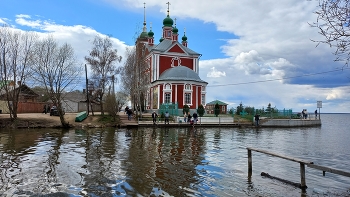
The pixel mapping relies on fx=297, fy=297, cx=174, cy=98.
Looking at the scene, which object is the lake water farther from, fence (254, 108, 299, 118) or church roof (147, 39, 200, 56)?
church roof (147, 39, 200, 56)

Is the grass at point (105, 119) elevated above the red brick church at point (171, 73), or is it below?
below

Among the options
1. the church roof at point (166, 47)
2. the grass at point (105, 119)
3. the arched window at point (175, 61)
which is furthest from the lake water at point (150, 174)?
the church roof at point (166, 47)

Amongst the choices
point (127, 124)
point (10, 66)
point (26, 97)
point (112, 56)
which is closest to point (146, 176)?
point (127, 124)

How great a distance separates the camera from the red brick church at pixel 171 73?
41.3 m

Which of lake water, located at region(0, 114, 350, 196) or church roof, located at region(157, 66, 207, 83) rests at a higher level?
church roof, located at region(157, 66, 207, 83)

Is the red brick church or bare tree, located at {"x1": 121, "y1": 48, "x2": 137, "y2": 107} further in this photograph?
the red brick church

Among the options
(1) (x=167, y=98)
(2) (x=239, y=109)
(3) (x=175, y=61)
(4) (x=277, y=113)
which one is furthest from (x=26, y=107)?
(4) (x=277, y=113)

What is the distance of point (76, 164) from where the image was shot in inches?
393

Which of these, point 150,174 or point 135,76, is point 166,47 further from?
point 150,174

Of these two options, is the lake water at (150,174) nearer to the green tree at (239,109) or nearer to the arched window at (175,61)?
the green tree at (239,109)

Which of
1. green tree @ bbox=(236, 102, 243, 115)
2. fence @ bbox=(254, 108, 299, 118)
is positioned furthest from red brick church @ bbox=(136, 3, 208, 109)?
fence @ bbox=(254, 108, 299, 118)

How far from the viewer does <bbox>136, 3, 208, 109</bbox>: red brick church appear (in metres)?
41.3

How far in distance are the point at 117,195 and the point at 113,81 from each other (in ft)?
96.0

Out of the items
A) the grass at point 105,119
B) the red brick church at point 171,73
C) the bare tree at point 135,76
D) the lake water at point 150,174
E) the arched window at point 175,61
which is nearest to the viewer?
the lake water at point 150,174
